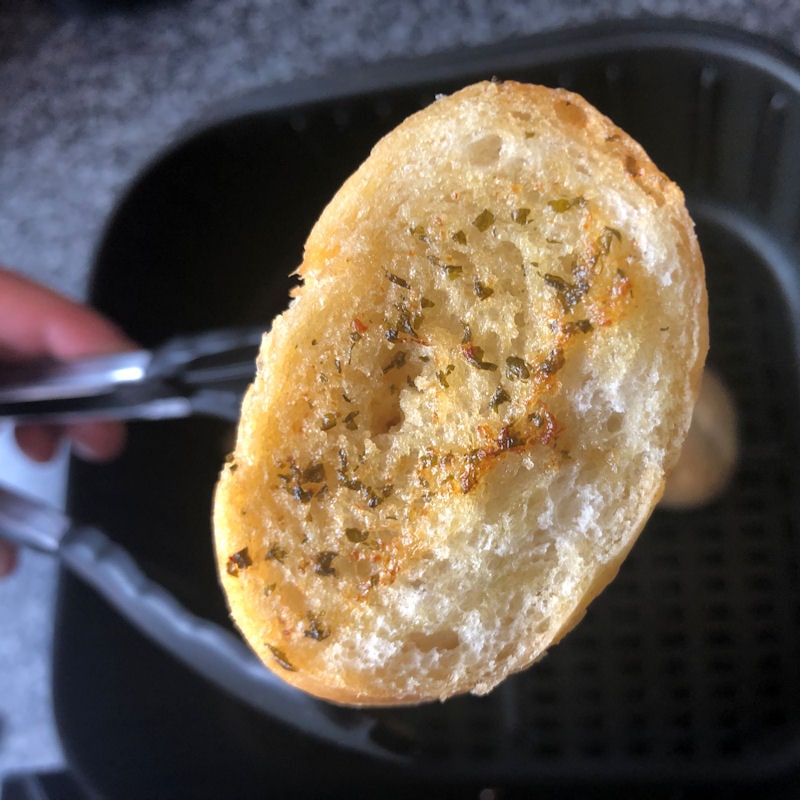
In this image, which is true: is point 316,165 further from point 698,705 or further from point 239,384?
point 698,705

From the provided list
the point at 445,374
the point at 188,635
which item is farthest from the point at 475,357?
the point at 188,635

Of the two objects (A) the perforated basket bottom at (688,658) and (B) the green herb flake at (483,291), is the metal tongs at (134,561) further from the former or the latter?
(B) the green herb flake at (483,291)

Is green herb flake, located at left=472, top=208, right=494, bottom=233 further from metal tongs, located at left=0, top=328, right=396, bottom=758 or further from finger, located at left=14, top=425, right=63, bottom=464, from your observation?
finger, located at left=14, top=425, right=63, bottom=464

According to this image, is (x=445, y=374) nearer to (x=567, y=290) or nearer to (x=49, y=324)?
(x=567, y=290)

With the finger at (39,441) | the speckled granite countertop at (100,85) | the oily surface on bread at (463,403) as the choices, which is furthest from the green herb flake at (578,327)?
the finger at (39,441)

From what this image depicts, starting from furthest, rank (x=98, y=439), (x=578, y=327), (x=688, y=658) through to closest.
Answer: (x=98, y=439), (x=688, y=658), (x=578, y=327)

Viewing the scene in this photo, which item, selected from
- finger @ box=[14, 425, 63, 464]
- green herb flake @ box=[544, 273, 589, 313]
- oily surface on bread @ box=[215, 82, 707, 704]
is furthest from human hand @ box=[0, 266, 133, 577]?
green herb flake @ box=[544, 273, 589, 313]
